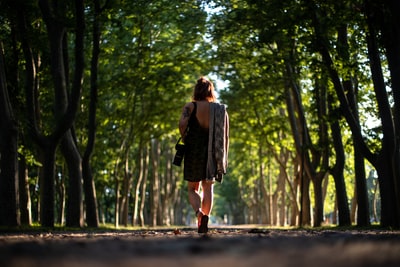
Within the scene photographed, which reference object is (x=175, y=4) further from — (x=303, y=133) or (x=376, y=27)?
(x=376, y=27)

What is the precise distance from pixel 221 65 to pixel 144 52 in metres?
4.03

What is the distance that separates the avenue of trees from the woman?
3.63 meters

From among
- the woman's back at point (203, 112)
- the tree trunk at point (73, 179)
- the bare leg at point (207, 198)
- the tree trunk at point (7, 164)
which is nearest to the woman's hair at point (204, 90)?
the woman's back at point (203, 112)

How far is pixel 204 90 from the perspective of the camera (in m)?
9.19

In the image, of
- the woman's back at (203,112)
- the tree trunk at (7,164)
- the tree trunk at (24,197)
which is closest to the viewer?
the woman's back at (203,112)

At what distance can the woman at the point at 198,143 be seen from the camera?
9.00 m

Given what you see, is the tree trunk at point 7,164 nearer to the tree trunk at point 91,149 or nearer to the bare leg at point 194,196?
the bare leg at point 194,196

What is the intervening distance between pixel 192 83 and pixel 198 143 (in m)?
22.9

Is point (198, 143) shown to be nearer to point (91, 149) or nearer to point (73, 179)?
point (73, 179)

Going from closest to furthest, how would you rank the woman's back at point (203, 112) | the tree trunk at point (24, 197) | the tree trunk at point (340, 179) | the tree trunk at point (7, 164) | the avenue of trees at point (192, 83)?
the woman's back at point (203, 112) < the tree trunk at point (7, 164) < the avenue of trees at point (192, 83) < the tree trunk at point (340, 179) < the tree trunk at point (24, 197)

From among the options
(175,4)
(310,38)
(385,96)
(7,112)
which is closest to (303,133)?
(175,4)

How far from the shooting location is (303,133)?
21547 millimetres

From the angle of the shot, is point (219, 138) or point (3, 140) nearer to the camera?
point (219, 138)

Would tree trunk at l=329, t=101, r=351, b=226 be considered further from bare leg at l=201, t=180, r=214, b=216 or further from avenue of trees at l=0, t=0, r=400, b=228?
bare leg at l=201, t=180, r=214, b=216
